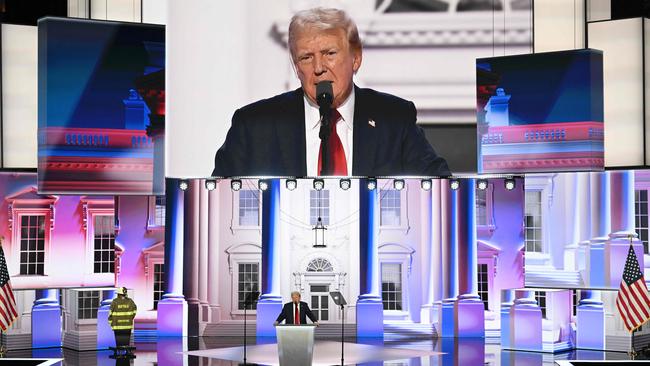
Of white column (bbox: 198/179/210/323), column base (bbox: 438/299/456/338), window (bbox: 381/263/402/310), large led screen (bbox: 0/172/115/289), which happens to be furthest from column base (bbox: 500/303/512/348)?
large led screen (bbox: 0/172/115/289)

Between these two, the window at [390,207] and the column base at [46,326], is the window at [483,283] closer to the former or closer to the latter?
the window at [390,207]

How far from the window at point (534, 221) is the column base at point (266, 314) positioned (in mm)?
6644

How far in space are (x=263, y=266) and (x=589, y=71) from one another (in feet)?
31.5

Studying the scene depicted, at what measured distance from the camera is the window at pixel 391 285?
28438mm

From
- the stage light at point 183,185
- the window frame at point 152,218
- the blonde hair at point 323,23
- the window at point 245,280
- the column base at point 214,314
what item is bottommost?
the column base at point 214,314

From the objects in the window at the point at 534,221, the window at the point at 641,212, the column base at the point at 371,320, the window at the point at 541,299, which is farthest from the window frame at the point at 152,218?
the window at the point at 641,212

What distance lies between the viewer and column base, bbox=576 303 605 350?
24.3 meters

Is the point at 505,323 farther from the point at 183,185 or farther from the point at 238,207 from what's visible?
the point at 183,185

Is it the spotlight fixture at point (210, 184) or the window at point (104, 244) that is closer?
the spotlight fixture at point (210, 184)

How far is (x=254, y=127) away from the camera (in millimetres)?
25844

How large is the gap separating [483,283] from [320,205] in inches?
190

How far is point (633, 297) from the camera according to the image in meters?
23.1

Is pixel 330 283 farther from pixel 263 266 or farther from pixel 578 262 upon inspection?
pixel 578 262

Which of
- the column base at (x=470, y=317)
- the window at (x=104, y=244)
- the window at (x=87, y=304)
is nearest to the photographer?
the window at (x=87, y=304)
